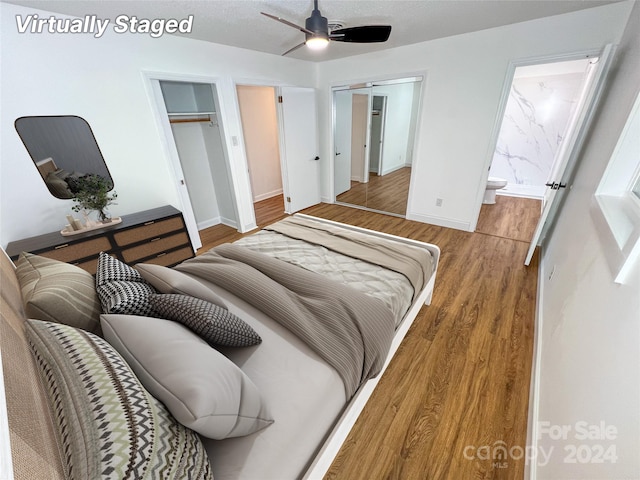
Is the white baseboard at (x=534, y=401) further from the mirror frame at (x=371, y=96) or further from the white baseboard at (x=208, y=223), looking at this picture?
the white baseboard at (x=208, y=223)

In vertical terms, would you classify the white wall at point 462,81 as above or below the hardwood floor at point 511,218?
above

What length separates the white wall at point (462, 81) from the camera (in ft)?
7.47

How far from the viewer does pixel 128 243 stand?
2295 mm

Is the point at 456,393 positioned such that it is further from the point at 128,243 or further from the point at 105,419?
the point at 128,243

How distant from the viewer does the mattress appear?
55.7 inches

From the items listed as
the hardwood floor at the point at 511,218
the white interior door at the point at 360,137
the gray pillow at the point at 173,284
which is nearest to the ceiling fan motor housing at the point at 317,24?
the gray pillow at the point at 173,284

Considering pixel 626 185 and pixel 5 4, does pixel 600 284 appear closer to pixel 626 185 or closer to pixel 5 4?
pixel 626 185

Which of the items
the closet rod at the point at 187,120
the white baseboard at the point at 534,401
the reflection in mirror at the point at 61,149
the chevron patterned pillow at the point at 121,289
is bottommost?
the white baseboard at the point at 534,401

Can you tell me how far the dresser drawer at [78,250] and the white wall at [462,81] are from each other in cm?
370

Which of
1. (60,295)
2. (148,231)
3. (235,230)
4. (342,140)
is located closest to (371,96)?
(342,140)

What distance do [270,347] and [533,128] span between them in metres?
6.09

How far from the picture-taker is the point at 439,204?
3.50 meters

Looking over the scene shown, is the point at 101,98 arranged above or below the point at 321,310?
above

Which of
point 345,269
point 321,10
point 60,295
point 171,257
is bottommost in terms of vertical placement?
point 171,257
